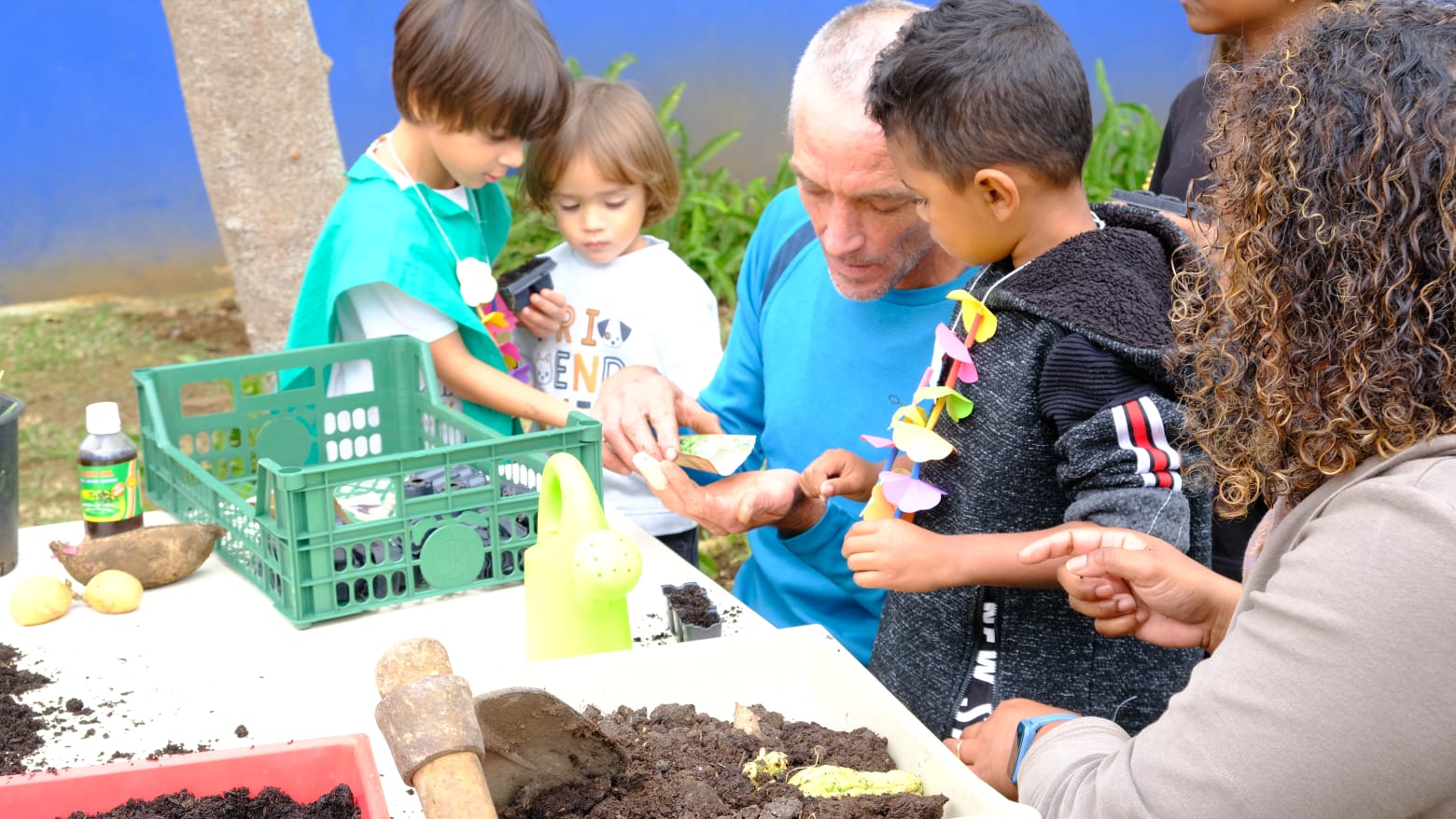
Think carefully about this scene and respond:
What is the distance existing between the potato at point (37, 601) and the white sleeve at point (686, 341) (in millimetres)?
1542

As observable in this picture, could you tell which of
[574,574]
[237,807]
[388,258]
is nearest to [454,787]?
[237,807]

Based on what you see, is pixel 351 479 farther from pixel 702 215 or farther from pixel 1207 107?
pixel 702 215

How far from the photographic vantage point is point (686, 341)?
3316mm

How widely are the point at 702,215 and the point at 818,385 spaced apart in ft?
14.6

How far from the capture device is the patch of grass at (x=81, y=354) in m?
6.24

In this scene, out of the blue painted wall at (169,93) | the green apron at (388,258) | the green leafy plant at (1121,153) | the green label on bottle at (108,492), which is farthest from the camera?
the green leafy plant at (1121,153)

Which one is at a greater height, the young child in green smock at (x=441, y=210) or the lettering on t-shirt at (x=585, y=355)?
the young child in green smock at (x=441, y=210)

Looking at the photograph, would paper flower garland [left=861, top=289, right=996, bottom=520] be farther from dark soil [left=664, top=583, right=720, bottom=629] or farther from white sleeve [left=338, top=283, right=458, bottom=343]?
Result: white sleeve [left=338, top=283, right=458, bottom=343]

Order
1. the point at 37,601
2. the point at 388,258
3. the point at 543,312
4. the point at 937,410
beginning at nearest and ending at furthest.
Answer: the point at 937,410
the point at 37,601
the point at 388,258
the point at 543,312

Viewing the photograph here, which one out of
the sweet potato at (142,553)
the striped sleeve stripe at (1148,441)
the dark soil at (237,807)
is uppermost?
the striped sleeve stripe at (1148,441)

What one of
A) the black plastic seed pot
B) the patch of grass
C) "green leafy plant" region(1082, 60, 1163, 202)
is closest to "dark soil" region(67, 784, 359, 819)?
the black plastic seed pot

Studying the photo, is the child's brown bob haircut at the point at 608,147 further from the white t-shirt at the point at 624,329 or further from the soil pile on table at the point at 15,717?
the soil pile on table at the point at 15,717

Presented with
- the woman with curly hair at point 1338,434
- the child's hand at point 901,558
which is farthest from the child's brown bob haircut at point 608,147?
the woman with curly hair at point 1338,434

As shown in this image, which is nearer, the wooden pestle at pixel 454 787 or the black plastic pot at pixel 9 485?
the wooden pestle at pixel 454 787
